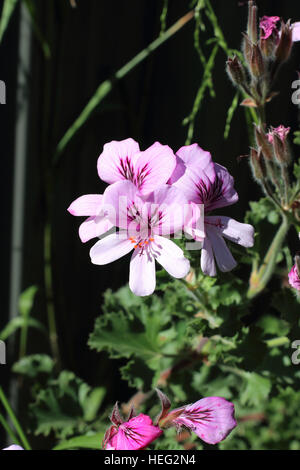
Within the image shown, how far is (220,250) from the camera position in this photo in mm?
A: 780

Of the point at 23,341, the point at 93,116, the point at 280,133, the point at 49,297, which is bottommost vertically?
the point at 23,341

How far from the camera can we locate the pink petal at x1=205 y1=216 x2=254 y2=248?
0.78 m

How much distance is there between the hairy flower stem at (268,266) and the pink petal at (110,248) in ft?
0.99

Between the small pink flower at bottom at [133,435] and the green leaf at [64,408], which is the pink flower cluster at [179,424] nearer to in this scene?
the small pink flower at bottom at [133,435]

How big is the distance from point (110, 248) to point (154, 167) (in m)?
0.12

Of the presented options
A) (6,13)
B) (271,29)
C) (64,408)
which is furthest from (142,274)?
(6,13)

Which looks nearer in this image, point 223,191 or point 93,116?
point 223,191

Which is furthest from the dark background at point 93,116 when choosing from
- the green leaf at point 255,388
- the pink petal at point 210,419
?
the pink petal at point 210,419

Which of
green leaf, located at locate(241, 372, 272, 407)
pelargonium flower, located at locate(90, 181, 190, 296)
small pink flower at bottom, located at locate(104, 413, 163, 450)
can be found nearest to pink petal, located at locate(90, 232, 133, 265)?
pelargonium flower, located at locate(90, 181, 190, 296)

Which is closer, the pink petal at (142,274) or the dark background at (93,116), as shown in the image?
the pink petal at (142,274)

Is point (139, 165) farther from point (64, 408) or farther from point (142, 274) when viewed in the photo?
point (64, 408)

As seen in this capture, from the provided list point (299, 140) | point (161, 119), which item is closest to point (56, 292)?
point (161, 119)

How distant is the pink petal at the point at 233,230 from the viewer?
78cm
